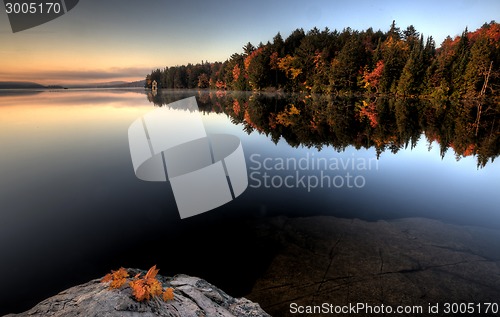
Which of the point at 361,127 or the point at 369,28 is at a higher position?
the point at 369,28

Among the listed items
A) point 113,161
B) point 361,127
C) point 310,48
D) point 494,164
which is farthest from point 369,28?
point 113,161

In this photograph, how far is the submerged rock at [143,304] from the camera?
336 centimetres

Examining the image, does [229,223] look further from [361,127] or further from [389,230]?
[361,127]

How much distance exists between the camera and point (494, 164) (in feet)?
51.6

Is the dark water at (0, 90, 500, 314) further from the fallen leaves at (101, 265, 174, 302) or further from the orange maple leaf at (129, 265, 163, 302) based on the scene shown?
the orange maple leaf at (129, 265, 163, 302)

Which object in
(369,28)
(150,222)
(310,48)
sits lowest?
(150,222)

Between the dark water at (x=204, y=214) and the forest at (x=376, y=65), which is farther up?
the forest at (x=376, y=65)

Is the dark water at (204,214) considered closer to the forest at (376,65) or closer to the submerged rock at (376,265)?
the submerged rock at (376,265)

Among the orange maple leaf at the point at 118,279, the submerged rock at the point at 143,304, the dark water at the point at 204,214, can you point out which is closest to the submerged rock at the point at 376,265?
the dark water at the point at 204,214

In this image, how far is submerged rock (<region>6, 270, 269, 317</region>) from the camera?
3355mm

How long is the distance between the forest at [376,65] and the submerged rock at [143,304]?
70661mm

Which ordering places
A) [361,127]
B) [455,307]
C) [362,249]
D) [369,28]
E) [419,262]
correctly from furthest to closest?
[369,28] → [361,127] → [362,249] → [419,262] → [455,307]

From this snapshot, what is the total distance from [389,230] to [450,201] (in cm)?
449

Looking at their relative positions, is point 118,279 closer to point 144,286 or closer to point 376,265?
point 144,286
